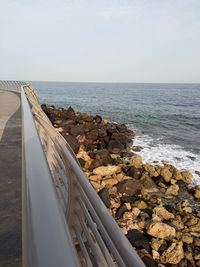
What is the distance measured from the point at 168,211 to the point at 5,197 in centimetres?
633

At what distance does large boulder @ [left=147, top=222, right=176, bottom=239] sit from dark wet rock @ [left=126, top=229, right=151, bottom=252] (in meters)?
0.19

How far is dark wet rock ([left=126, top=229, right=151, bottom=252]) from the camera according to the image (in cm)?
717

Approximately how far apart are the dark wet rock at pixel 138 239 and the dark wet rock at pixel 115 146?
830cm

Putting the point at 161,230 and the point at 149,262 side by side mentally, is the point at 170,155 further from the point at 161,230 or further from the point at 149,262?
the point at 149,262

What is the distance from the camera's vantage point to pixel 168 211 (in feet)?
30.3

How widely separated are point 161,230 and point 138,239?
2.06 ft

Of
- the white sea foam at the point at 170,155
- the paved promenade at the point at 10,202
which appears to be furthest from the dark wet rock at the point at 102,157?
the paved promenade at the point at 10,202

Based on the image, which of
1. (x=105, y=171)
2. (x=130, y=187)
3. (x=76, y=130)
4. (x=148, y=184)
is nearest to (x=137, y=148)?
(x=76, y=130)

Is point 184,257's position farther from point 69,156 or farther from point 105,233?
point 105,233

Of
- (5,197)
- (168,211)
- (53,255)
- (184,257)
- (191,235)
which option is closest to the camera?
(53,255)

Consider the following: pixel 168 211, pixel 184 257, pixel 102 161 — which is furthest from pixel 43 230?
pixel 102 161

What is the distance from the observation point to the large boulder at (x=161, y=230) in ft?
25.0

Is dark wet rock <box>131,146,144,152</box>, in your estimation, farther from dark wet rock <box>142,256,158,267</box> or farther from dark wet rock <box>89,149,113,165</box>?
dark wet rock <box>142,256,158,267</box>

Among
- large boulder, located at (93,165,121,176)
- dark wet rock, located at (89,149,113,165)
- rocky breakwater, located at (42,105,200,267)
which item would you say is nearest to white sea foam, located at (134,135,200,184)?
rocky breakwater, located at (42,105,200,267)
